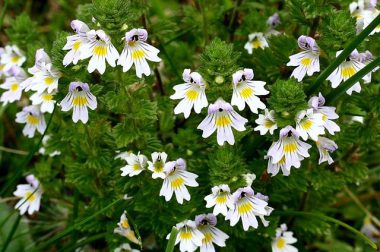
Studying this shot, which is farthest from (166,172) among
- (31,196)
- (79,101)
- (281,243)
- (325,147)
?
(31,196)

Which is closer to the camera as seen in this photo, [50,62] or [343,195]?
[50,62]

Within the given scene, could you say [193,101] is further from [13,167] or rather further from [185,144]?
[13,167]

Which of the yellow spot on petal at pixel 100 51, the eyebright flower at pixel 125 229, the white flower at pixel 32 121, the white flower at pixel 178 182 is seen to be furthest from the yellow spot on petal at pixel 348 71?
the white flower at pixel 32 121

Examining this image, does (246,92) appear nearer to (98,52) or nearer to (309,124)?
(309,124)

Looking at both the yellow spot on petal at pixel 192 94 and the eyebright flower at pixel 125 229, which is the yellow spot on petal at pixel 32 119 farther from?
the yellow spot on petal at pixel 192 94

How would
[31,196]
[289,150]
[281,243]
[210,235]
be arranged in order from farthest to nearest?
1. [31,196]
2. [281,243]
3. [210,235]
4. [289,150]

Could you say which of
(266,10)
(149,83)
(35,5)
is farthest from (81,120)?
(35,5)

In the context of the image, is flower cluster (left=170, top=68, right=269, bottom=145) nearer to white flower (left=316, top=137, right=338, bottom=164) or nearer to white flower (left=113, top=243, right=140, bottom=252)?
white flower (left=316, top=137, right=338, bottom=164)

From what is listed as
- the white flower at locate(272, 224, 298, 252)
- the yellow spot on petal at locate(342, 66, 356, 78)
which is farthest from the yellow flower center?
the yellow spot on petal at locate(342, 66, 356, 78)
